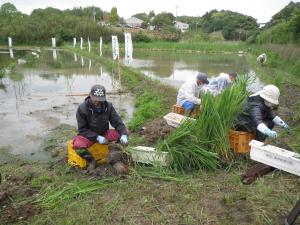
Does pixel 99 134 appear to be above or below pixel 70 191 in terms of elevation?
above

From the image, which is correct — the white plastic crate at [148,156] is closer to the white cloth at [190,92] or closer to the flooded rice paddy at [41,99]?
the flooded rice paddy at [41,99]

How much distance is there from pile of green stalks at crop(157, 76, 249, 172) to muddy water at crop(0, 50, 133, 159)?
238cm

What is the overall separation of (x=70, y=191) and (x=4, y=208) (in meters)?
0.71

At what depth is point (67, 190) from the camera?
389 cm

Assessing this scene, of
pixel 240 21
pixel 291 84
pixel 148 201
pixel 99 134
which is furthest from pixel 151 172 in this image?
pixel 240 21

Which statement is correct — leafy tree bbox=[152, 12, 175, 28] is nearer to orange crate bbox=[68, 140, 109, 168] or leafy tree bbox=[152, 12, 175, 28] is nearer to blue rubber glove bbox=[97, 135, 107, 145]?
orange crate bbox=[68, 140, 109, 168]

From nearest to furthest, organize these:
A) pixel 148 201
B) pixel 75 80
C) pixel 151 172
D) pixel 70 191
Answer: pixel 148 201 → pixel 70 191 → pixel 151 172 → pixel 75 80

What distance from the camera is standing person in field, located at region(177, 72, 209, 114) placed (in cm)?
641

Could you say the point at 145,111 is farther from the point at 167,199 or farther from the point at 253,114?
the point at 167,199

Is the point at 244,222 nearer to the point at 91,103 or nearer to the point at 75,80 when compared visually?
the point at 91,103

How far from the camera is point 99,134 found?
482cm

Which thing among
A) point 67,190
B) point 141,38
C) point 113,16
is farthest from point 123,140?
point 113,16

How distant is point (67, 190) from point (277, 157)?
7.91ft

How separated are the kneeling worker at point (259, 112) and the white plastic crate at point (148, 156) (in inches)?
46.5
